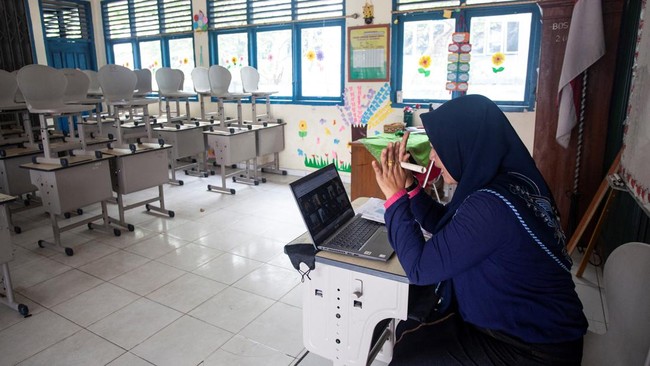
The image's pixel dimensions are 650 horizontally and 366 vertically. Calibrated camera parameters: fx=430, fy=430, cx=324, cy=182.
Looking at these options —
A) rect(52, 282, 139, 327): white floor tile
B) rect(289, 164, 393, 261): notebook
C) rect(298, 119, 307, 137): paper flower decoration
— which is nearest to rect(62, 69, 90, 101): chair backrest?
rect(298, 119, 307, 137): paper flower decoration

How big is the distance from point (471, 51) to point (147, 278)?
3.92 m

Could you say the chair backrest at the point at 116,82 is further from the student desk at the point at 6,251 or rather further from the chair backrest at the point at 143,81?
the student desk at the point at 6,251

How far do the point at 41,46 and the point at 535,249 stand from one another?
27.2ft

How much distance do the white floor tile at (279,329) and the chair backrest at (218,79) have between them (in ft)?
11.6

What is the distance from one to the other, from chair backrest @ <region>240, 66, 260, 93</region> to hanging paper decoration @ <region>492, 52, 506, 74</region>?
2947 millimetres

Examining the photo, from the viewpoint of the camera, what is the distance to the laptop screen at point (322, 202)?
153 cm

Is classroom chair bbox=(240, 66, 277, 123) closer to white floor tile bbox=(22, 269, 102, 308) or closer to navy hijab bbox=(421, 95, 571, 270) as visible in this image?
white floor tile bbox=(22, 269, 102, 308)

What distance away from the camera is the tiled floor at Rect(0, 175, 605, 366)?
89.4 inches

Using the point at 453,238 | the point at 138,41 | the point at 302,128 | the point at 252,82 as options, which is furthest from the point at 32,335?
the point at 138,41

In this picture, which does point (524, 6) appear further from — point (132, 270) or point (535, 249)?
point (132, 270)

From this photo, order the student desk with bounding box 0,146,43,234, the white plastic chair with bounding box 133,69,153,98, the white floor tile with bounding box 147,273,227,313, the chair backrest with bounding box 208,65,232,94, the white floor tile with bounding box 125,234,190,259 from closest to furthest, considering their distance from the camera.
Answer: the white floor tile with bounding box 147,273,227,313 < the white floor tile with bounding box 125,234,190,259 < the student desk with bounding box 0,146,43,234 < the chair backrest with bounding box 208,65,232,94 < the white plastic chair with bounding box 133,69,153,98

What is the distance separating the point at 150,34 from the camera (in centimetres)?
718

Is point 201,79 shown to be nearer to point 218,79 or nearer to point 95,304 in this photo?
point 218,79

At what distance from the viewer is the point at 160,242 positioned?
3.77m
